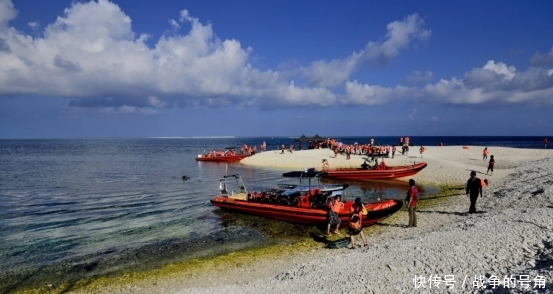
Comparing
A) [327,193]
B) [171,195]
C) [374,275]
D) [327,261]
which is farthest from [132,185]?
[374,275]

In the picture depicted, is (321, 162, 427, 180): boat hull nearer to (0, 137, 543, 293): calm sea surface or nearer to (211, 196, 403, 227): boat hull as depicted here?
(0, 137, 543, 293): calm sea surface

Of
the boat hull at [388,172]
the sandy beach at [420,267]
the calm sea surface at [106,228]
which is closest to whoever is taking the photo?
the sandy beach at [420,267]

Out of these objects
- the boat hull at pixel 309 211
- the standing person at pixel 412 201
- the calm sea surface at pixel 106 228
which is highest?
the standing person at pixel 412 201

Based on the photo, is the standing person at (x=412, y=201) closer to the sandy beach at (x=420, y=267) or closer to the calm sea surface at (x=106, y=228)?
the sandy beach at (x=420, y=267)

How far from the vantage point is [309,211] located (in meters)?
17.3

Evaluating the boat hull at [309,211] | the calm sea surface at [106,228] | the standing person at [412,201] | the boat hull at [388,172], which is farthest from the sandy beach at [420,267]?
the boat hull at [388,172]

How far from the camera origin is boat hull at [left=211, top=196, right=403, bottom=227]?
16812mm

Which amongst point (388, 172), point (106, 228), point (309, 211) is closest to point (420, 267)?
point (309, 211)

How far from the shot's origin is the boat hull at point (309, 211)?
16812 mm

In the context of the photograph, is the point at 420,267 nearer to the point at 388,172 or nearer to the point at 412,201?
the point at 412,201

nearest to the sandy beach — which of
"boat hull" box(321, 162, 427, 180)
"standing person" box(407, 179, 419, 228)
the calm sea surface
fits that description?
"standing person" box(407, 179, 419, 228)

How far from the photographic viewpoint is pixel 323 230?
55.0 ft

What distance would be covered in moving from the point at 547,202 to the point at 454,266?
30.3 ft

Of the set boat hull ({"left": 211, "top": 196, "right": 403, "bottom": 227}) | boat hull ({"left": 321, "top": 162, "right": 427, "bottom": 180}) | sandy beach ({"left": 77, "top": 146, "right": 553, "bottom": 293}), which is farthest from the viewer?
boat hull ({"left": 321, "top": 162, "right": 427, "bottom": 180})
